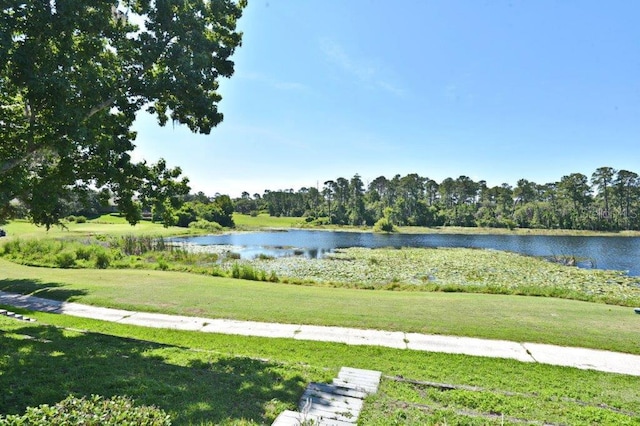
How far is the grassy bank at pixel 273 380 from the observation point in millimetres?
4680

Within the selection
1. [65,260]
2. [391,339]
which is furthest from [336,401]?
[65,260]

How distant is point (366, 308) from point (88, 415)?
9.05m

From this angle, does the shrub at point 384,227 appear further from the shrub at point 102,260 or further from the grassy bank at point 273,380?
the grassy bank at point 273,380

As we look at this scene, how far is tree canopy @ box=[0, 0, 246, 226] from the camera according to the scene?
622 centimetres

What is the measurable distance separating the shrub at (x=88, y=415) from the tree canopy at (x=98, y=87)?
444 centimetres

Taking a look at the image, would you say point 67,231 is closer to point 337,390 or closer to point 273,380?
point 273,380

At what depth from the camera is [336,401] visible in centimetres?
488

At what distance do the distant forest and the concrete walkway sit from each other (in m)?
72.8

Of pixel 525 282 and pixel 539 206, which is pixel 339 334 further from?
pixel 539 206

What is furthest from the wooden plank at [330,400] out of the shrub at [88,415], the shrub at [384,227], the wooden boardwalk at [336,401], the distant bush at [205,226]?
the shrub at [384,227]

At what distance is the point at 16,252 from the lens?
23.1 meters

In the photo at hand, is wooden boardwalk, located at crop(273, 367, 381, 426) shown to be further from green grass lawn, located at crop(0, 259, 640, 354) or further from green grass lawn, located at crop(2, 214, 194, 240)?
green grass lawn, located at crop(2, 214, 194, 240)

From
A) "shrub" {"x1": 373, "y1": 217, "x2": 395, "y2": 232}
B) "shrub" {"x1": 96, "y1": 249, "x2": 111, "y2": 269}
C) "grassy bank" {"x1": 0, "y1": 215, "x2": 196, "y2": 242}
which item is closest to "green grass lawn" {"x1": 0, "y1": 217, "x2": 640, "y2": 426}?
"shrub" {"x1": 96, "y1": 249, "x2": 111, "y2": 269}

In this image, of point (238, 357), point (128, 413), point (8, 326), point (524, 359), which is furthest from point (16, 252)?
point (524, 359)
